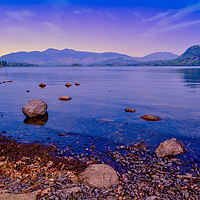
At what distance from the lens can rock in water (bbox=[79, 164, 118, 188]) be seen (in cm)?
1141

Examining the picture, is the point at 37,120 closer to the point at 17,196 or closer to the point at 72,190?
the point at 17,196

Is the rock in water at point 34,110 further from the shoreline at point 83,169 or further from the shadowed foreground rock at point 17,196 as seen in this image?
the shadowed foreground rock at point 17,196

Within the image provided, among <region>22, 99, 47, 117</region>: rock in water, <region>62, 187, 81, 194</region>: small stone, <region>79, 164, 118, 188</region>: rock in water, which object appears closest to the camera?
<region>62, 187, 81, 194</region>: small stone

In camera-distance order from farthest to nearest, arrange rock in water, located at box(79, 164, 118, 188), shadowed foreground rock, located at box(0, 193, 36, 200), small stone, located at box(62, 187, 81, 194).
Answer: rock in water, located at box(79, 164, 118, 188) < small stone, located at box(62, 187, 81, 194) < shadowed foreground rock, located at box(0, 193, 36, 200)

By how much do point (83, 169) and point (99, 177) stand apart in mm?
1901

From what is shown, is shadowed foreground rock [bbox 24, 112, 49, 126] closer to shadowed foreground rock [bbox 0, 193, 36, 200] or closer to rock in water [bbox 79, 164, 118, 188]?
rock in water [bbox 79, 164, 118, 188]

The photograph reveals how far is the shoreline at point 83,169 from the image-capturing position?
10656 millimetres

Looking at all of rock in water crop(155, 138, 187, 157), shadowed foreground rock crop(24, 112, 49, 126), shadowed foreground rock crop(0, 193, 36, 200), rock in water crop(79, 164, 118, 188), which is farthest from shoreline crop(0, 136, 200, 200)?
shadowed foreground rock crop(24, 112, 49, 126)

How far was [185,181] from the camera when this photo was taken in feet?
38.7

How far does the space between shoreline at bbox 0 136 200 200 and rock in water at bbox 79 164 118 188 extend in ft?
1.12

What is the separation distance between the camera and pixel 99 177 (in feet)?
38.5

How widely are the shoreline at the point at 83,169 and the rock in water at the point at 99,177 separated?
0.34m

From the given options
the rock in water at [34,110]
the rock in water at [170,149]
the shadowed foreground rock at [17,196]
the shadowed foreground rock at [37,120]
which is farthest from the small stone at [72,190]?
the rock in water at [34,110]

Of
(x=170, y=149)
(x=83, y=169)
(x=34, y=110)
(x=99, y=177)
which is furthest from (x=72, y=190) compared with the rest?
(x=34, y=110)
